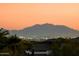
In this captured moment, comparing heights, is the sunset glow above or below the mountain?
above

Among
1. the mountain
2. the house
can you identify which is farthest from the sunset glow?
the house

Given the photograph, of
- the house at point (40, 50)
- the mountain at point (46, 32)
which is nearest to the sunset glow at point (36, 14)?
the mountain at point (46, 32)

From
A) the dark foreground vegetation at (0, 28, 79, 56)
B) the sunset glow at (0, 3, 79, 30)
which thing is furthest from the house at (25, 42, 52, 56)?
the sunset glow at (0, 3, 79, 30)

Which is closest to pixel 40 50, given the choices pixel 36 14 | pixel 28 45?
pixel 28 45

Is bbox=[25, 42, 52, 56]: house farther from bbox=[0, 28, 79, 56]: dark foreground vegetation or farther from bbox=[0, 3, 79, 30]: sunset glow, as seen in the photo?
bbox=[0, 3, 79, 30]: sunset glow

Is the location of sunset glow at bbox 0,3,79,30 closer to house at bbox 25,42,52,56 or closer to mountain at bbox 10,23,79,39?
mountain at bbox 10,23,79,39

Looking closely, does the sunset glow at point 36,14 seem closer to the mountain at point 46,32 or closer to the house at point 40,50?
the mountain at point 46,32

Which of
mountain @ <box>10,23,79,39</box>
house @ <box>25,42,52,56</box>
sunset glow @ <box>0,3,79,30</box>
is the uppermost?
sunset glow @ <box>0,3,79,30</box>
